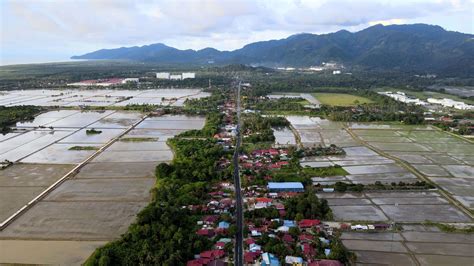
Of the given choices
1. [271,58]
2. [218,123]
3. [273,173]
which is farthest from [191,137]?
[271,58]

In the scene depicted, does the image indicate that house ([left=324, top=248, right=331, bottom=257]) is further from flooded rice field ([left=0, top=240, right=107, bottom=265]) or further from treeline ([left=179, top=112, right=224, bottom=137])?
treeline ([left=179, top=112, right=224, bottom=137])

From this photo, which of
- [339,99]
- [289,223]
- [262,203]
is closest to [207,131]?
[262,203]

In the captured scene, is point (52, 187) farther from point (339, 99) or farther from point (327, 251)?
point (339, 99)

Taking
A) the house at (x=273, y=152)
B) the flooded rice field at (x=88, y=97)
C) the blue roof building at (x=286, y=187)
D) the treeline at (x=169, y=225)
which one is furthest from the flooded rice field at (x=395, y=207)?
the flooded rice field at (x=88, y=97)

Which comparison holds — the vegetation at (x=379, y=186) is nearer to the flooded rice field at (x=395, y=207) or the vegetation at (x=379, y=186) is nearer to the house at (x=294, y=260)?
the flooded rice field at (x=395, y=207)

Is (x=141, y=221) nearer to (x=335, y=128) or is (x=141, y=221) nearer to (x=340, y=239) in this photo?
(x=340, y=239)

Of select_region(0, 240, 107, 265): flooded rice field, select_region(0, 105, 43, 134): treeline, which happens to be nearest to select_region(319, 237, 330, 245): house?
select_region(0, 240, 107, 265): flooded rice field
